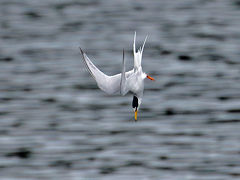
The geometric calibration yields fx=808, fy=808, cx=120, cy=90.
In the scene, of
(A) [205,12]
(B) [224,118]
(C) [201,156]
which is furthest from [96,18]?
(C) [201,156]

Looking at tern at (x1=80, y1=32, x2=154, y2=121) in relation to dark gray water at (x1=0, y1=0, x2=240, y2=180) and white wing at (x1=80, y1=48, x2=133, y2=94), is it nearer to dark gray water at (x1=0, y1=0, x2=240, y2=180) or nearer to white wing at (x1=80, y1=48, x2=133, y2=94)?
white wing at (x1=80, y1=48, x2=133, y2=94)

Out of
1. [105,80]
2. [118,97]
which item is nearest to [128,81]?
[105,80]

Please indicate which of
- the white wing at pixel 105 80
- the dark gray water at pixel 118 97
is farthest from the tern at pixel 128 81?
the dark gray water at pixel 118 97

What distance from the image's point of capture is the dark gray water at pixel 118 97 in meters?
11.4

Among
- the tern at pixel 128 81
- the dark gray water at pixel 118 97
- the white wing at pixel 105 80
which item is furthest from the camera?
the dark gray water at pixel 118 97

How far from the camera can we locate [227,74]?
1543cm

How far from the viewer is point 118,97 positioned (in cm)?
1395

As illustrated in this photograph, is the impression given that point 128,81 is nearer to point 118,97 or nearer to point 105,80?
point 105,80

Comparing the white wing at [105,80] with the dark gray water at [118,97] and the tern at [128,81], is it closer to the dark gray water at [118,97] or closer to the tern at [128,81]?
the tern at [128,81]

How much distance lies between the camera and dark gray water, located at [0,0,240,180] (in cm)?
1140

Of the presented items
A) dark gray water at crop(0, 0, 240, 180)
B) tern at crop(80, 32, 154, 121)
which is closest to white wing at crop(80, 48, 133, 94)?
tern at crop(80, 32, 154, 121)

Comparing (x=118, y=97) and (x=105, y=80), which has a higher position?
(x=105, y=80)

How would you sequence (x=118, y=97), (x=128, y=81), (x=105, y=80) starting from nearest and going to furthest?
1. (x=128, y=81)
2. (x=105, y=80)
3. (x=118, y=97)

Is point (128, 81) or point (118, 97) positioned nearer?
point (128, 81)
